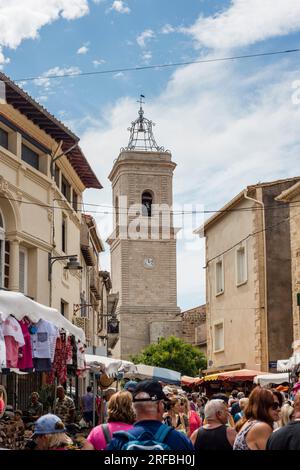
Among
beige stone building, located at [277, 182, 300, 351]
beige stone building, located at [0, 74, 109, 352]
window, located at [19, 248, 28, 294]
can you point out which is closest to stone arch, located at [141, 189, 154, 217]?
beige stone building, located at [277, 182, 300, 351]

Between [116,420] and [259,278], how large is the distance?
1020 inches

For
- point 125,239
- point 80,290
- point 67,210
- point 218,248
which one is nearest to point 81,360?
point 67,210

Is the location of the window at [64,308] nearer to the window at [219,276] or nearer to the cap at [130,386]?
the window at [219,276]

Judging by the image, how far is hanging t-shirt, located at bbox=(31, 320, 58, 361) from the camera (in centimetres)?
1130

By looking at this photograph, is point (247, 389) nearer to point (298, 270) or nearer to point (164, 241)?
point (298, 270)

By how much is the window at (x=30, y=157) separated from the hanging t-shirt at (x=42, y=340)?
1093cm

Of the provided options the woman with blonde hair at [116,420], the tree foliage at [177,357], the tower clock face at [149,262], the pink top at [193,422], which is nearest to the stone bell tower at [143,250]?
the tower clock face at [149,262]

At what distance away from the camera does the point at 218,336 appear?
127 ft

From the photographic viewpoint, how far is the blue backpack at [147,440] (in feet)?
15.9

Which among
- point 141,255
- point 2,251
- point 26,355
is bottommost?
point 26,355

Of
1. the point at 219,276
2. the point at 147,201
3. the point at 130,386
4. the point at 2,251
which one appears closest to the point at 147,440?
the point at 130,386

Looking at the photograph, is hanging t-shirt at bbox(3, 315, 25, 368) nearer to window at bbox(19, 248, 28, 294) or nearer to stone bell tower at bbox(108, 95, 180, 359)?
window at bbox(19, 248, 28, 294)

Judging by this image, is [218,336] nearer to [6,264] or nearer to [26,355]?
[6,264]

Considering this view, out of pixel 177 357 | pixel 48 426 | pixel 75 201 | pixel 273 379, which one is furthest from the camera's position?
pixel 177 357
